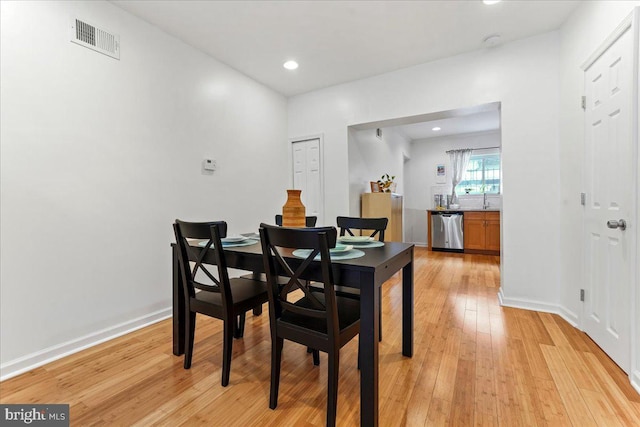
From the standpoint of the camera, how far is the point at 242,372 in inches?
71.9

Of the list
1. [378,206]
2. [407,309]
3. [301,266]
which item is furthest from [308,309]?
[378,206]

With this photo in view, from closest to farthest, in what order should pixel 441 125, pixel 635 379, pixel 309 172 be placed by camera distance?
pixel 635 379 → pixel 309 172 → pixel 441 125

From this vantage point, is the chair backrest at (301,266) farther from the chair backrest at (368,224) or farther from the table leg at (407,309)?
the chair backrest at (368,224)

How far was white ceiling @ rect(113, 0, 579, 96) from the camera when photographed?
243 cm

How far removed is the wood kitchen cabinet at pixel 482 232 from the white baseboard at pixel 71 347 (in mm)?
5548

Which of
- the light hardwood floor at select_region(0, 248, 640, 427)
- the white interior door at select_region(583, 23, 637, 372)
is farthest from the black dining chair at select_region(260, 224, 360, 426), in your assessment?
the white interior door at select_region(583, 23, 637, 372)

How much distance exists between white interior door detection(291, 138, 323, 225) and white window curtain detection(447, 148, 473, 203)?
4.04m

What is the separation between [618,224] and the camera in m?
1.83

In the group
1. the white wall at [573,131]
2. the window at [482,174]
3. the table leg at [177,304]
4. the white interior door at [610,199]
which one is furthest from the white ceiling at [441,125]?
the table leg at [177,304]

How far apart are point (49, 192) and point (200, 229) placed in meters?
1.24

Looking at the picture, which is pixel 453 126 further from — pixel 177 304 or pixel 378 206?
pixel 177 304

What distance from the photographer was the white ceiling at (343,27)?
2.43 meters

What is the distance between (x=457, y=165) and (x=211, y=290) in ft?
21.1

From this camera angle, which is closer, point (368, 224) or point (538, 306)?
point (368, 224)
